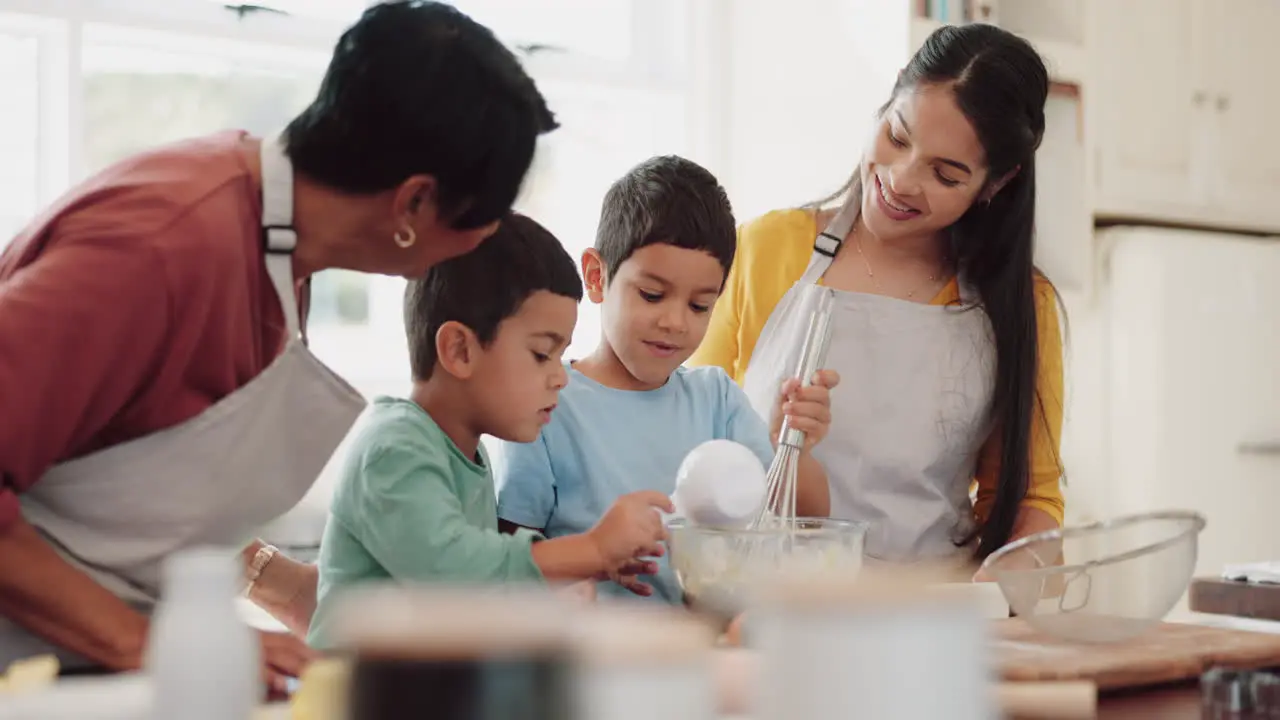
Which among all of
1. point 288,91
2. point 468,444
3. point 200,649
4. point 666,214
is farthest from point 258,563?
point 288,91

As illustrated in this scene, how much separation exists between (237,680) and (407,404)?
0.68 meters

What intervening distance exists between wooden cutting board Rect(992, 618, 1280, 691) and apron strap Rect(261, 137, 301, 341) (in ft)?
2.22

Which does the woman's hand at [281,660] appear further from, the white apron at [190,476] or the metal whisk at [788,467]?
the metal whisk at [788,467]

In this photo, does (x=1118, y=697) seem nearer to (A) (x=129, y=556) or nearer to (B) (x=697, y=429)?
(B) (x=697, y=429)

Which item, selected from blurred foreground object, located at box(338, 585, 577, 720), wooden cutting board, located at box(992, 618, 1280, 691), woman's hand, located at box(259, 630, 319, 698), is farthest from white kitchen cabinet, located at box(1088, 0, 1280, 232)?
blurred foreground object, located at box(338, 585, 577, 720)

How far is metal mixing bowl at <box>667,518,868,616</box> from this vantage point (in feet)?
3.89

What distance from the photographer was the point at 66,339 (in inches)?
36.9

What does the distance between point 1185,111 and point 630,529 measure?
283 cm

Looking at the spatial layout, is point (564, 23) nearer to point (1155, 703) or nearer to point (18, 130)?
point (18, 130)

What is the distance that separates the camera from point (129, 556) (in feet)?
3.61

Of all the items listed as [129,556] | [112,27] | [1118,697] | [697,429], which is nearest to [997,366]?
[697,429]

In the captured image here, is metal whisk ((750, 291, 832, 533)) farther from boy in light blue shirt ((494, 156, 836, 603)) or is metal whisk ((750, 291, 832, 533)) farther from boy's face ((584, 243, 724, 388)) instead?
boy's face ((584, 243, 724, 388))

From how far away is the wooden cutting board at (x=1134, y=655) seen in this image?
1073mm

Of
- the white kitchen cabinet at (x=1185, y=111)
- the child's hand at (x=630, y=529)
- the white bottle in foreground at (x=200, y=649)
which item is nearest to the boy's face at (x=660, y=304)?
the child's hand at (x=630, y=529)
